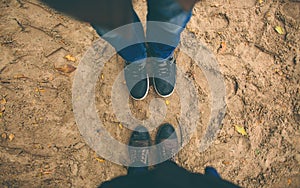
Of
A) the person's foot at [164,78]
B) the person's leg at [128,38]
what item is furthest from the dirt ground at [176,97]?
the person's leg at [128,38]

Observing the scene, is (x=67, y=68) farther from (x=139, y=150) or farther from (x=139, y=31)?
(x=139, y=150)

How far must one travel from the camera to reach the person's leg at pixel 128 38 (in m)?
1.89

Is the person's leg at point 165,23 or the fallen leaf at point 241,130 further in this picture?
the fallen leaf at point 241,130

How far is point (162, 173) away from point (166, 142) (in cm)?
26

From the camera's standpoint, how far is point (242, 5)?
2576 mm

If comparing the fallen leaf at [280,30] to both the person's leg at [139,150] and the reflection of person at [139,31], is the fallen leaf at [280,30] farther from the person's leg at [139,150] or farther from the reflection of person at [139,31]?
the person's leg at [139,150]

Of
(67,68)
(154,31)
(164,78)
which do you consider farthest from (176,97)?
(67,68)

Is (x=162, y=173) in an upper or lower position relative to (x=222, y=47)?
lower

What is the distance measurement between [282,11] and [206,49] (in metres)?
0.79

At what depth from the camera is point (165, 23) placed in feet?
6.13

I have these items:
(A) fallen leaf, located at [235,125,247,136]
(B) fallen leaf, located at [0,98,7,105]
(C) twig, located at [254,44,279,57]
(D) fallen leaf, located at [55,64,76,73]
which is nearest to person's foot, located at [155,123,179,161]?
(A) fallen leaf, located at [235,125,247,136]

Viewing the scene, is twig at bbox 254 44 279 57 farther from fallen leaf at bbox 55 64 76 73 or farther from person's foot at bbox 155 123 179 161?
fallen leaf at bbox 55 64 76 73

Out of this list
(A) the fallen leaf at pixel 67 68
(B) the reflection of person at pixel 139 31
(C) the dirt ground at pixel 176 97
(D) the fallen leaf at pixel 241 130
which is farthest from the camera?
(A) the fallen leaf at pixel 67 68

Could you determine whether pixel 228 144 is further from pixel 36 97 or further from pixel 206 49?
pixel 36 97
